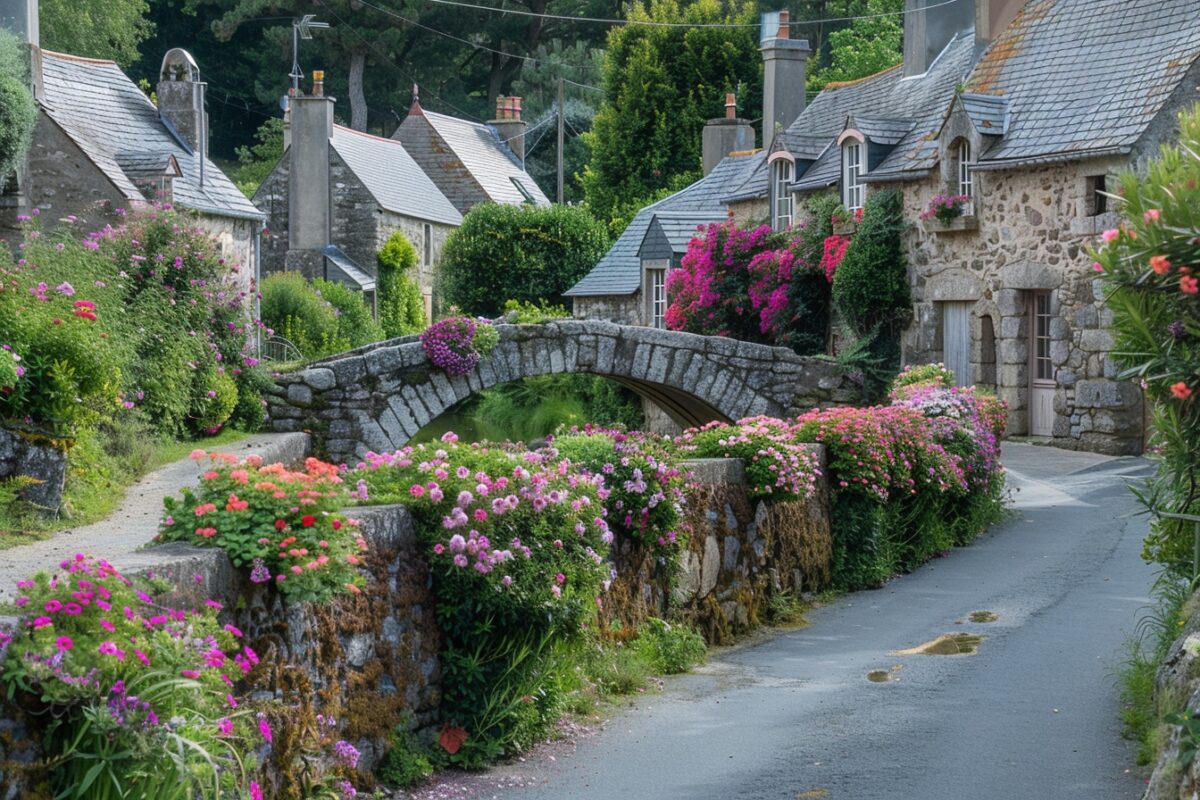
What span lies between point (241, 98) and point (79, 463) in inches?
1480

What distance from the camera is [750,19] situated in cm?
3938

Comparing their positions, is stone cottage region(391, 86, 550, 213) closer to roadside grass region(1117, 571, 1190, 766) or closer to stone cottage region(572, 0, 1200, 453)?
stone cottage region(572, 0, 1200, 453)

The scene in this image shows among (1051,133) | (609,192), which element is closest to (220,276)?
(1051,133)

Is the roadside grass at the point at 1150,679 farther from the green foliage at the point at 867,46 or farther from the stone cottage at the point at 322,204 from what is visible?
the green foliage at the point at 867,46

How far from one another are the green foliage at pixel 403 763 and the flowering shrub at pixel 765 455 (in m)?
4.62

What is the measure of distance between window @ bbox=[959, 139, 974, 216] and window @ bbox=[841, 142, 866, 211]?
7.23ft

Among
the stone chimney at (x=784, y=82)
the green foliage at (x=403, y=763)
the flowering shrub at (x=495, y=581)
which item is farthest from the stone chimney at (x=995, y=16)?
the green foliage at (x=403, y=763)

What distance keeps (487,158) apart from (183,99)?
19.5 meters

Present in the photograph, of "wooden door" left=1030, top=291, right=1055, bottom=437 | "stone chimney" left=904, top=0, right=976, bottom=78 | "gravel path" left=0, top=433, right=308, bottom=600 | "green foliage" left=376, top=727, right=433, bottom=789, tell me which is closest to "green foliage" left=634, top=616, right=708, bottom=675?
"green foliage" left=376, top=727, right=433, bottom=789

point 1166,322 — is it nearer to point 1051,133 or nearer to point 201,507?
point 201,507

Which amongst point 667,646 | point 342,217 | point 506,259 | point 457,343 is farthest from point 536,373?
point 342,217

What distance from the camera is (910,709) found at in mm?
7801

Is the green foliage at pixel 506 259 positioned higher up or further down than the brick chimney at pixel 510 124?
further down

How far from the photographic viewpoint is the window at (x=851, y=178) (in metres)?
22.7
